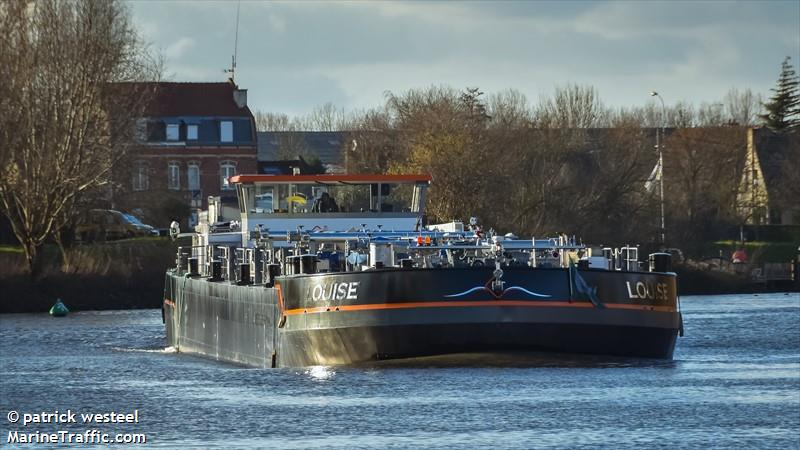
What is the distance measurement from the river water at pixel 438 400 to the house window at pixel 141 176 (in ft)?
164

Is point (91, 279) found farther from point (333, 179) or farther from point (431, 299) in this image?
point (431, 299)

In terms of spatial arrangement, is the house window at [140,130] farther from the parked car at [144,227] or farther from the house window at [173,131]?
the house window at [173,131]

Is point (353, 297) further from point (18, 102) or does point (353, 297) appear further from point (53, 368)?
point (18, 102)

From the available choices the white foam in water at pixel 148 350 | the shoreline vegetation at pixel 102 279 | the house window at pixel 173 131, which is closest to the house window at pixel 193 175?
the house window at pixel 173 131

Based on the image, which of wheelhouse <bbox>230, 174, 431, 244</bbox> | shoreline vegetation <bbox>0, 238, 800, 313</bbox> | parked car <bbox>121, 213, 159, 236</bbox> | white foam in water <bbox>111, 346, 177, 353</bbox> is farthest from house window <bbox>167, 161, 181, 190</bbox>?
wheelhouse <bbox>230, 174, 431, 244</bbox>

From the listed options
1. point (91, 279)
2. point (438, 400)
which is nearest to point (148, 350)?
point (438, 400)

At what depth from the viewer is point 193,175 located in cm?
12762

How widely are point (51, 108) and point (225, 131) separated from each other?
148 ft

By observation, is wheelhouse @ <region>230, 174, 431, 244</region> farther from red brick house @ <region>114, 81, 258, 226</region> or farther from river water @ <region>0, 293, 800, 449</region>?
red brick house @ <region>114, 81, 258, 226</region>

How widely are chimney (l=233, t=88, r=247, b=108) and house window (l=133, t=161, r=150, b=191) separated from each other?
64.7 ft

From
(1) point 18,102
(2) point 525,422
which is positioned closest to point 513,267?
(2) point 525,422

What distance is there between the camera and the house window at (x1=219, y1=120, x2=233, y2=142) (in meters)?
127

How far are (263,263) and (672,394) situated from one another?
489 inches

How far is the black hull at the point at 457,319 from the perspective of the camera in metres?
36.5
